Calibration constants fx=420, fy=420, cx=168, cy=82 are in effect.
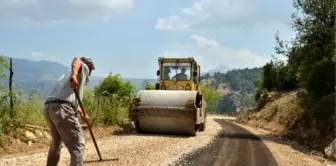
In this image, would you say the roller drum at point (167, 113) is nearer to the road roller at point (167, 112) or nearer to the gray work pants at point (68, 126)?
the road roller at point (167, 112)

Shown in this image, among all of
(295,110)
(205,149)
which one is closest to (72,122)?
(205,149)

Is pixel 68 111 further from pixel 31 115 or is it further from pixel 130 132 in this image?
pixel 130 132

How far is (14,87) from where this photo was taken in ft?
40.1

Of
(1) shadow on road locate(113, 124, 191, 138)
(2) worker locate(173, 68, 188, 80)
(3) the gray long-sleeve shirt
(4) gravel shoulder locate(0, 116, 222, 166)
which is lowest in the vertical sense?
(1) shadow on road locate(113, 124, 191, 138)

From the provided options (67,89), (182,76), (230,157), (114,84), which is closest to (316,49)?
(182,76)

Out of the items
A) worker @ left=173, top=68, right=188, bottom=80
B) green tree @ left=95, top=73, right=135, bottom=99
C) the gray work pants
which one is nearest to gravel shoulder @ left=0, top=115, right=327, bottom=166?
the gray work pants

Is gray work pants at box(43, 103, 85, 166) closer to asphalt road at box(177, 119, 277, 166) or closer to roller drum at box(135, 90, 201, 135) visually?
asphalt road at box(177, 119, 277, 166)

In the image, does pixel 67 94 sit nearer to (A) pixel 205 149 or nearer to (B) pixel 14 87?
(B) pixel 14 87

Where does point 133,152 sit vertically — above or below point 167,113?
below

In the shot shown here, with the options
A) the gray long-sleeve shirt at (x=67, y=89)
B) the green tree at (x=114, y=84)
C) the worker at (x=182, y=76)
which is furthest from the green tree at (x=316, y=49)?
the green tree at (x=114, y=84)

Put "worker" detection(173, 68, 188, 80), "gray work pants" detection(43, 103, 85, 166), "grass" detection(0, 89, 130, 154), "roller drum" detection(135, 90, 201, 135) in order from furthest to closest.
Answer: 1. "worker" detection(173, 68, 188, 80)
2. "roller drum" detection(135, 90, 201, 135)
3. "grass" detection(0, 89, 130, 154)
4. "gray work pants" detection(43, 103, 85, 166)

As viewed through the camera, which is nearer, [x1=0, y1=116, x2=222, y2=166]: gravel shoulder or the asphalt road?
[x1=0, y1=116, x2=222, y2=166]: gravel shoulder

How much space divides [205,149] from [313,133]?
29.2ft

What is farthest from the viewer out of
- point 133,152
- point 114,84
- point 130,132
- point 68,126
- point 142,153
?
point 114,84
